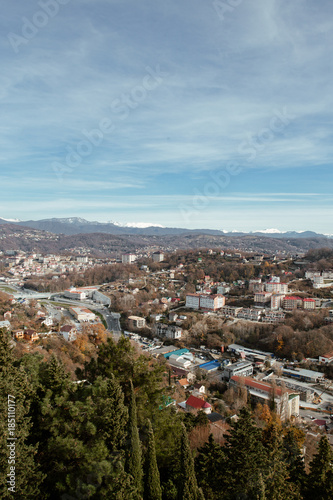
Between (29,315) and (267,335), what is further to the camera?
(267,335)

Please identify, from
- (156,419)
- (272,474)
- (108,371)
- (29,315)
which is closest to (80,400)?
(108,371)

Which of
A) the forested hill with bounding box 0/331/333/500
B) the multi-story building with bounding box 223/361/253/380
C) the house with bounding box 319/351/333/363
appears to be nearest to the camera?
the forested hill with bounding box 0/331/333/500

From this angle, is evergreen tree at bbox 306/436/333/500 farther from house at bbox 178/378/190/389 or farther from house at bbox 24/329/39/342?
house at bbox 24/329/39/342

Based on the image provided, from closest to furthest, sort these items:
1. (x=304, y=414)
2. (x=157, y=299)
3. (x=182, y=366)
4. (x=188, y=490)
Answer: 1. (x=188, y=490)
2. (x=304, y=414)
3. (x=182, y=366)
4. (x=157, y=299)

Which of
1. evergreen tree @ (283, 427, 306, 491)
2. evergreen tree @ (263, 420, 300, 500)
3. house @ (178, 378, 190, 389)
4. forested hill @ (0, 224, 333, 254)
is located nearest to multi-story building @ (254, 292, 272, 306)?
house @ (178, 378, 190, 389)

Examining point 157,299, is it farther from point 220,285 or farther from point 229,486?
point 229,486
